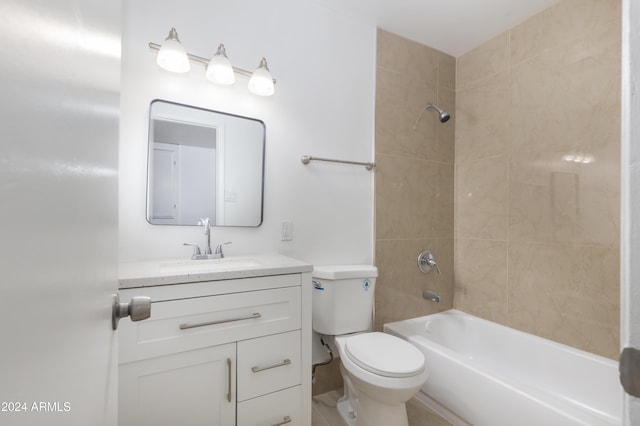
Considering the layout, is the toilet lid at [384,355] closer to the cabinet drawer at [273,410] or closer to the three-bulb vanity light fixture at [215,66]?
the cabinet drawer at [273,410]

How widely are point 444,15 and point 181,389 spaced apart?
2.52m

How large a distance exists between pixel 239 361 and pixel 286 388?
0.86ft

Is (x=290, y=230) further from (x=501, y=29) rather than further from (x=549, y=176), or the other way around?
(x=501, y=29)

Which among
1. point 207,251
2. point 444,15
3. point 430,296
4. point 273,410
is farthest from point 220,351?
point 444,15

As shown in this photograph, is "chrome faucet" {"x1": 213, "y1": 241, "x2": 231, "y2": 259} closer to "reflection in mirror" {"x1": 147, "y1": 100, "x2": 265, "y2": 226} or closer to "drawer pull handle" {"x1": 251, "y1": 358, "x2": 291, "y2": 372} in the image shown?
"reflection in mirror" {"x1": 147, "y1": 100, "x2": 265, "y2": 226}

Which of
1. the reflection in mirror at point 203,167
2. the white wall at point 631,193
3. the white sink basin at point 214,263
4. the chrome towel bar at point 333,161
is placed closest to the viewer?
the white wall at point 631,193

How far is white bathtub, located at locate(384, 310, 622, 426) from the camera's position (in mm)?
1126

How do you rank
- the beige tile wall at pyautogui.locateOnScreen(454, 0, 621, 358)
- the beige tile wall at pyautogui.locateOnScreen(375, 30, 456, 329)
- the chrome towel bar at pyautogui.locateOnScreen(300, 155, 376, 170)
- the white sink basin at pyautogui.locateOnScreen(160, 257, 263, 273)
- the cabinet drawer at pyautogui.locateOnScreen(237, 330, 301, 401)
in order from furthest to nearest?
the beige tile wall at pyautogui.locateOnScreen(375, 30, 456, 329) → the chrome towel bar at pyautogui.locateOnScreen(300, 155, 376, 170) → the beige tile wall at pyautogui.locateOnScreen(454, 0, 621, 358) → the white sink basin at pyautogui.locateOnScreen(160, 257, 263, 273) → the cabinet drawer at pyautogui.locateOnScreen(237, 330, 301, 401)

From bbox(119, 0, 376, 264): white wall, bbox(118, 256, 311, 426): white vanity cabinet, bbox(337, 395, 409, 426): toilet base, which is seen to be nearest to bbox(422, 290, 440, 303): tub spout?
bbox(119, 0, 376, 264): white wall

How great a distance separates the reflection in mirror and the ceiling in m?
1.06

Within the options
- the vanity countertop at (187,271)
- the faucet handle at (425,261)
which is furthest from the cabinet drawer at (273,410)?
the faucet handle at (425,261)

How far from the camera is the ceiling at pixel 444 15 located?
5.56 ft

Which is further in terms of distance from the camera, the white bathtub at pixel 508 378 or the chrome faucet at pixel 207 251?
the chrome faucet at pixel 207 251

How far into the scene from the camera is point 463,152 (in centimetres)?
217
